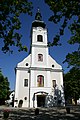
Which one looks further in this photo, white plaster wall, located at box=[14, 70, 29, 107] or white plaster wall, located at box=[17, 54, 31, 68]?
white plaster wall, located at box=[17, 54, 31, 68]

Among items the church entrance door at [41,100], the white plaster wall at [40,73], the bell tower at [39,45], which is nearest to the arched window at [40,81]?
the white plaster wall at [40,73]

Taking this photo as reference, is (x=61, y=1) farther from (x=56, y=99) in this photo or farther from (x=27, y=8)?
(x=56, y=99)

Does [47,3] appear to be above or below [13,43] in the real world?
above

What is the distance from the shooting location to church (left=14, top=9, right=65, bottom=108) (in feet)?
107

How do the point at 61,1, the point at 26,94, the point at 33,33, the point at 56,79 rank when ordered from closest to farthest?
the point at 61,1
the point at 26,94
the point at 56,79
the point at 33,33

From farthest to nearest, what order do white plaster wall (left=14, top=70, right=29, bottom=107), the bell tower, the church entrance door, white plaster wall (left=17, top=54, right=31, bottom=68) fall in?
the bell tower → white plaster wall (left=17, top=54, right=31, bottom=68) → the church entrance door → white plaster wall (left=14, top=70, right=29, bottom=107)

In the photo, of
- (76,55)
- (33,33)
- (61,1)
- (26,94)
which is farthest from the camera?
(33,33)

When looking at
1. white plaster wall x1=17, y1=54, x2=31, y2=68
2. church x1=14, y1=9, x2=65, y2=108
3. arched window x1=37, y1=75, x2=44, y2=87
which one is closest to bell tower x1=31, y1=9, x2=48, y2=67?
church x1=14, y1=9, x2=65, y2=108

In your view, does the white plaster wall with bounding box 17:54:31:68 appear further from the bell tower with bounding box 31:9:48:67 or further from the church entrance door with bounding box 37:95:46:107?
the church entrance door with bounding box 37:95:46:107

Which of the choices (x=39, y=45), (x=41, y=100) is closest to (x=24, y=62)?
(x=39, y=45)

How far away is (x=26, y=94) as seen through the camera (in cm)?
3281

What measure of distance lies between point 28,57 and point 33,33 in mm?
5749

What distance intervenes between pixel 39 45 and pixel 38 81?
7.69 metres

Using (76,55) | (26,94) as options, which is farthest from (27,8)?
(26,94)
